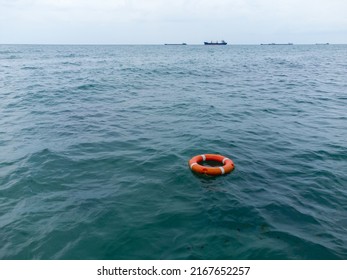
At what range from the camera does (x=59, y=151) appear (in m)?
11.0

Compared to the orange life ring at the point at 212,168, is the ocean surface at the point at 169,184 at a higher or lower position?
lower

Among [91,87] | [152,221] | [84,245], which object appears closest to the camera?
[84,245]

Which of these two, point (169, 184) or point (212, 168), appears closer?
point (169, 184)

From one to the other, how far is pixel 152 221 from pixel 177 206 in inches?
36.8

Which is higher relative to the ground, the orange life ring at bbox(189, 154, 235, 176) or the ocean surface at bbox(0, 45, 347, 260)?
the orange life ring at bbox(189, 154, 235, 176)

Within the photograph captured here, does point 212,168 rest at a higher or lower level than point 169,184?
higher

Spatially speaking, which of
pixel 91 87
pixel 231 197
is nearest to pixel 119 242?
pixel 231 197

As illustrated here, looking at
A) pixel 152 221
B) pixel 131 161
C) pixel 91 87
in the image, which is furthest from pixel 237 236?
pixel 91 87

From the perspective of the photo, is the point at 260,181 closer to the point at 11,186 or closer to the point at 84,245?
the point at 84,245

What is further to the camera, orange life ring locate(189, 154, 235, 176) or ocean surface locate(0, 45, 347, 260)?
orange life ring locate(189, 154, 235, 176)

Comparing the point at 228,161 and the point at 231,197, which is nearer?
the point at 231,197

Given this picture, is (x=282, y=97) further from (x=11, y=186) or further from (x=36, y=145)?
(x=11, y=186)

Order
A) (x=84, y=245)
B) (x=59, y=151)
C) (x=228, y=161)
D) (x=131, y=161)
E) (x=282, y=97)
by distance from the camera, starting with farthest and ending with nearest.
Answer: (x=282, y=97) → (x=59, y=151) → (x=131, y=161) → (x=228, y=161) → (x=84, y=245)

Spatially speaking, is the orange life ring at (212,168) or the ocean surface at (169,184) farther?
the orange life ring at (212,168)
